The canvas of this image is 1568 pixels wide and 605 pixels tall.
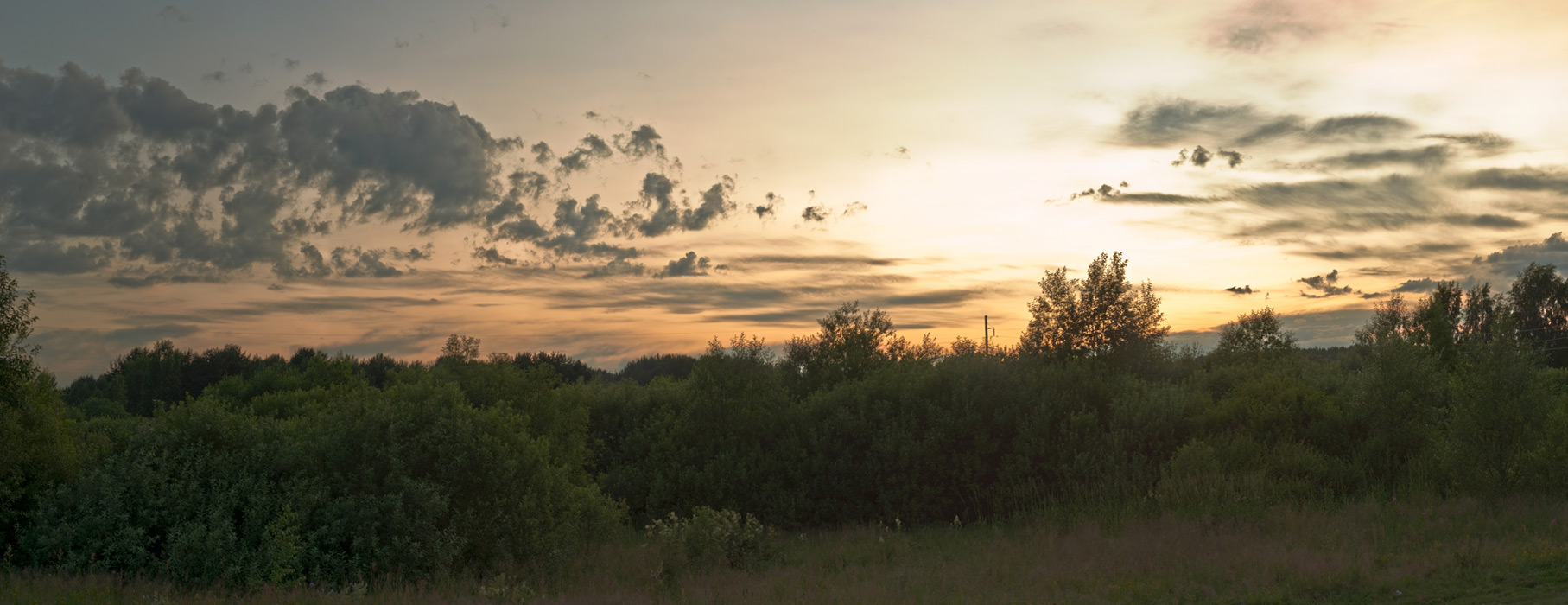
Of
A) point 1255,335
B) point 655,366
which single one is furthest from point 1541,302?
point 655,366

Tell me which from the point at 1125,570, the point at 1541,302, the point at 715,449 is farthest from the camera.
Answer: the point at 1541,302

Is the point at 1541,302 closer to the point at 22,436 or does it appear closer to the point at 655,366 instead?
the point at 655,366

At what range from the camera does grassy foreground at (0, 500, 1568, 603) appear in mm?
11930

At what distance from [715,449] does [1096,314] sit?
23928 millimetres

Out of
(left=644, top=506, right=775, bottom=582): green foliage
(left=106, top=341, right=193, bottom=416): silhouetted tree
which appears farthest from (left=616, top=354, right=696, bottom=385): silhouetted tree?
(left=644, top=506, right=775, bottom=582): green foliage

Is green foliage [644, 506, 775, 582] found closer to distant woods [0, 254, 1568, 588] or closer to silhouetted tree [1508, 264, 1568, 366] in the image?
distant woods [0, 254, 1568, 588]

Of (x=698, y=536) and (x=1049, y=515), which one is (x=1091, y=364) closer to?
(x=1049, y=515)

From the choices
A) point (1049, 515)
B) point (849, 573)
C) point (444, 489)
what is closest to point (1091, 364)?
point (1049, 515)

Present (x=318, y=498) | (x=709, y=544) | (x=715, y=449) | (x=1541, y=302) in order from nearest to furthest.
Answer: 1. (x=318, y=498)
2. (x=709, y=544)
3. (x=715, y=449)
4. (x=1541, y=302)

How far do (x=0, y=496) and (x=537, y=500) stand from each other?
8.56 meters

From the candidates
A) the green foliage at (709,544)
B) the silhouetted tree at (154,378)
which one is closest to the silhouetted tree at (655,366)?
the silhouetted tree at (154,378)

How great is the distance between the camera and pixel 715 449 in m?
25.1

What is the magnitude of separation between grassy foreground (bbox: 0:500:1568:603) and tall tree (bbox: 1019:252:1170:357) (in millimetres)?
23657

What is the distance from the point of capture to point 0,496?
47.4ft
